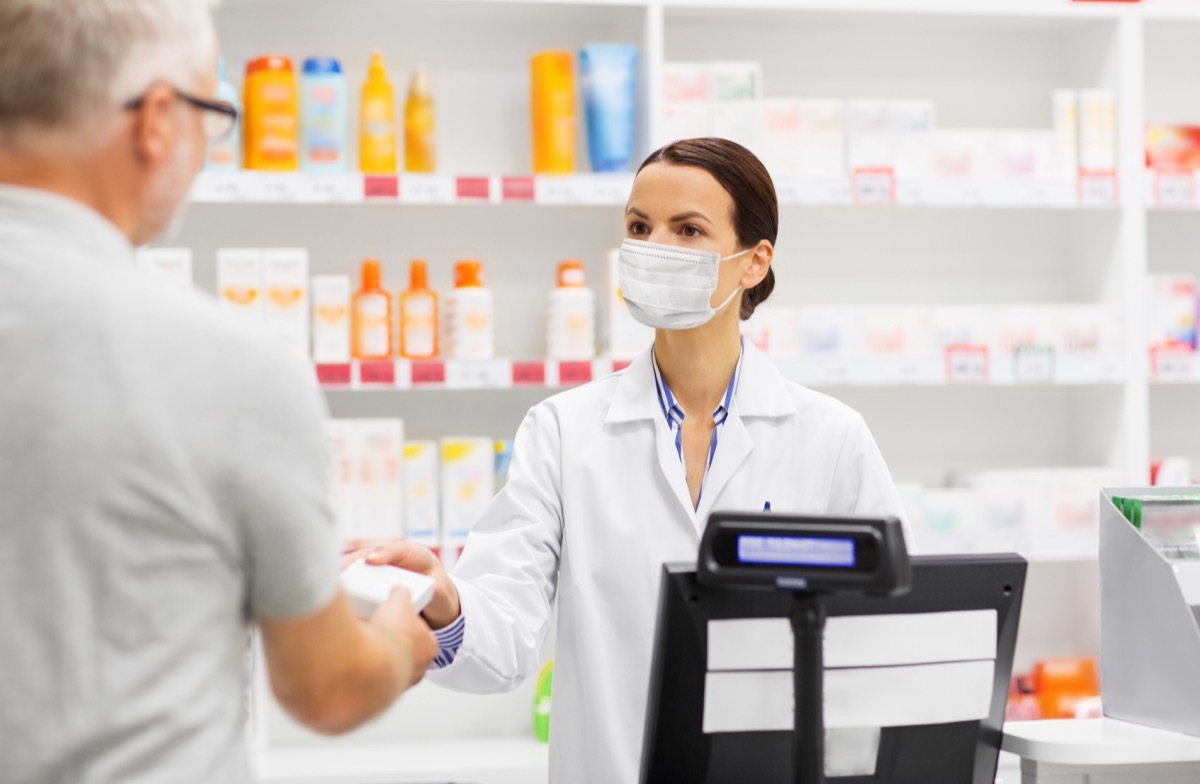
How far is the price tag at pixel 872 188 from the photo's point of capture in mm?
3129

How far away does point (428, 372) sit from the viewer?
297cm

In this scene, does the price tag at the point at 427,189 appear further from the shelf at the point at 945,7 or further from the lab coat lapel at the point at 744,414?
the lab coat lapel at the point at 744,414

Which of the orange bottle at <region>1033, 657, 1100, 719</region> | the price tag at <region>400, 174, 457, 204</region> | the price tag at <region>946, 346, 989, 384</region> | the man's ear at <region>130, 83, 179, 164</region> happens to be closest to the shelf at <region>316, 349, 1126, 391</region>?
the price tag at <region>946, 346, 989, 384</region>

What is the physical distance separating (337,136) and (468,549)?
1.47m

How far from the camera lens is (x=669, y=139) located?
10.1ft

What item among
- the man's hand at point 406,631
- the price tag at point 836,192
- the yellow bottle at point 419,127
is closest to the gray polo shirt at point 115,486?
the man's hand at point 406,631

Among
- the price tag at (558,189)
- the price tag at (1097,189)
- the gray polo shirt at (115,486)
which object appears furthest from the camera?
the price tag at (1097,189)

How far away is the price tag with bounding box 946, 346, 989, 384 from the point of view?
3.15 metres

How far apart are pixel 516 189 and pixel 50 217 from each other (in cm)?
217

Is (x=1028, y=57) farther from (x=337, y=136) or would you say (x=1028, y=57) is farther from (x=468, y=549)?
(x=468, y=549)

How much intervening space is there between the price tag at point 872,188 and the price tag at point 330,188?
1.22 meters

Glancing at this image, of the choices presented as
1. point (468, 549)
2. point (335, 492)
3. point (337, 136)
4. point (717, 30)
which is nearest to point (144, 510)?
point (468, 549)

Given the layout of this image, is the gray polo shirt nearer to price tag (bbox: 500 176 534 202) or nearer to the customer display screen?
the customer display screen

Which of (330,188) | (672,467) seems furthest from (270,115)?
(672,467)
